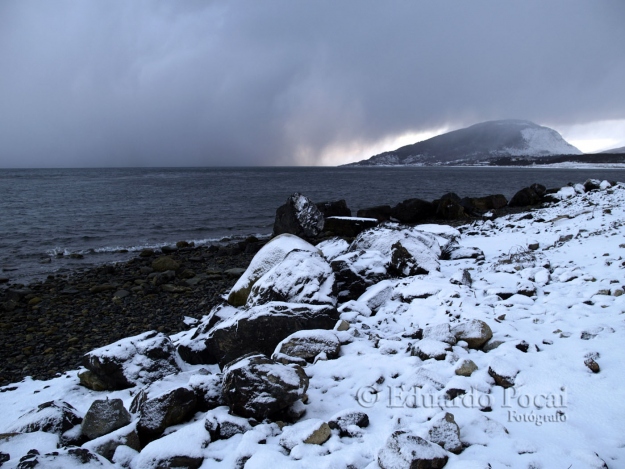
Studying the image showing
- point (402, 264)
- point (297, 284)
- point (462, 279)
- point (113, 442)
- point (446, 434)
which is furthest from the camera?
point (402, 264)

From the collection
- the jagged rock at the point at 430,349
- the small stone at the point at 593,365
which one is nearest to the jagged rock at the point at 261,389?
the jagged rock at the point at 430,349

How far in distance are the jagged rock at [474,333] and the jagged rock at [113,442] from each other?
13.2 ft

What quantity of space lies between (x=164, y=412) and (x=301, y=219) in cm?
1572

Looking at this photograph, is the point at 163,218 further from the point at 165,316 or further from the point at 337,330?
the point at 337,330

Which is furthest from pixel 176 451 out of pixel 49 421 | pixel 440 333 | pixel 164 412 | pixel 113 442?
pixel 440 333

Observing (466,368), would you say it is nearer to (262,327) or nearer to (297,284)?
(262,327)

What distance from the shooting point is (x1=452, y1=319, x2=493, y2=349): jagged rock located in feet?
15.9

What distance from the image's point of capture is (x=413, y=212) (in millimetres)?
23781

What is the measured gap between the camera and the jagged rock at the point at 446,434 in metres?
3.10

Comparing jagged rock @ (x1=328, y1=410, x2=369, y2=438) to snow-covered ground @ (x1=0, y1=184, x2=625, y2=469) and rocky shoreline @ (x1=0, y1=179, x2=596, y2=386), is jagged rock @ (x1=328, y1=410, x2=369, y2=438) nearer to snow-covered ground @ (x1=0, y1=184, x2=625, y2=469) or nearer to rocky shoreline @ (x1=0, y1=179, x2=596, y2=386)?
snow-covered ground @ (x1=0, y1=184, x2=625, y2=469)

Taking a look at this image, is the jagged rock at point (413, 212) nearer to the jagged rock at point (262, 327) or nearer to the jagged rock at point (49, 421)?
the jagged rock at point (262, 327)

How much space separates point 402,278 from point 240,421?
5.48 metres

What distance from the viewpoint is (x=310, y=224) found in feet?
63.7

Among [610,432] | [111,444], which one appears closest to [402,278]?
[610,432]
